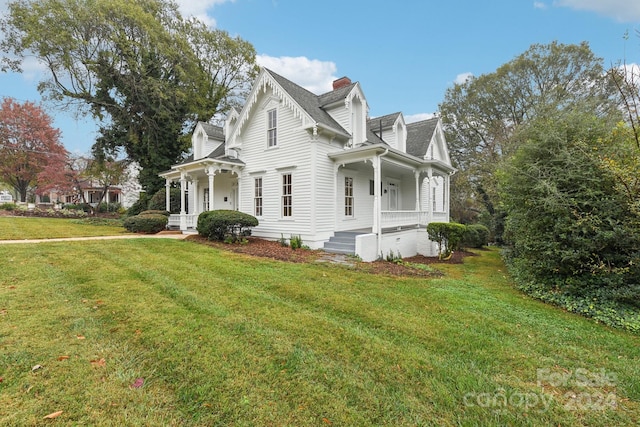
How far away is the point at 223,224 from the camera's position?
11.1 meters

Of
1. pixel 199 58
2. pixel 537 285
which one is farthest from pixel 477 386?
pixel 199 58

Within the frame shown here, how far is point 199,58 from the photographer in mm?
24797

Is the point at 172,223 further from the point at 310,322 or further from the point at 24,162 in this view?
the point at 24,162

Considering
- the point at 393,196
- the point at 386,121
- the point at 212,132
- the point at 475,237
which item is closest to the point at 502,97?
the point at 475,237

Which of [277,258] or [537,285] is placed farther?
[277,258]

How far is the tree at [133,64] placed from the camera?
19328mm

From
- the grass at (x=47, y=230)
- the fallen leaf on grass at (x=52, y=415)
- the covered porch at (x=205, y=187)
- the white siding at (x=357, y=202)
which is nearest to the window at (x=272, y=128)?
the covered porch at (x=205, y=187)

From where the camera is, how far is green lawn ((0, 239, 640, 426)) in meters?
2.33

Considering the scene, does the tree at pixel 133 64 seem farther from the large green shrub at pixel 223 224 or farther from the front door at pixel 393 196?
the front door at pixel 393 196

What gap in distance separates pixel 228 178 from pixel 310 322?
43.3 ft

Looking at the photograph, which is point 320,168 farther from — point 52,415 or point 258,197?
point 52,415

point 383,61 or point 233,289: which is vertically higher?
point 383,61

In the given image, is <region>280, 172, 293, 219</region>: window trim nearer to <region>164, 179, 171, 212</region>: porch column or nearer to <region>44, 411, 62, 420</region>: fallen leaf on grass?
<region>44, 411, 62, 420</region>: fallen leaf on grass

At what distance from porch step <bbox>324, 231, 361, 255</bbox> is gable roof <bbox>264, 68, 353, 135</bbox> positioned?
4.42 metres
